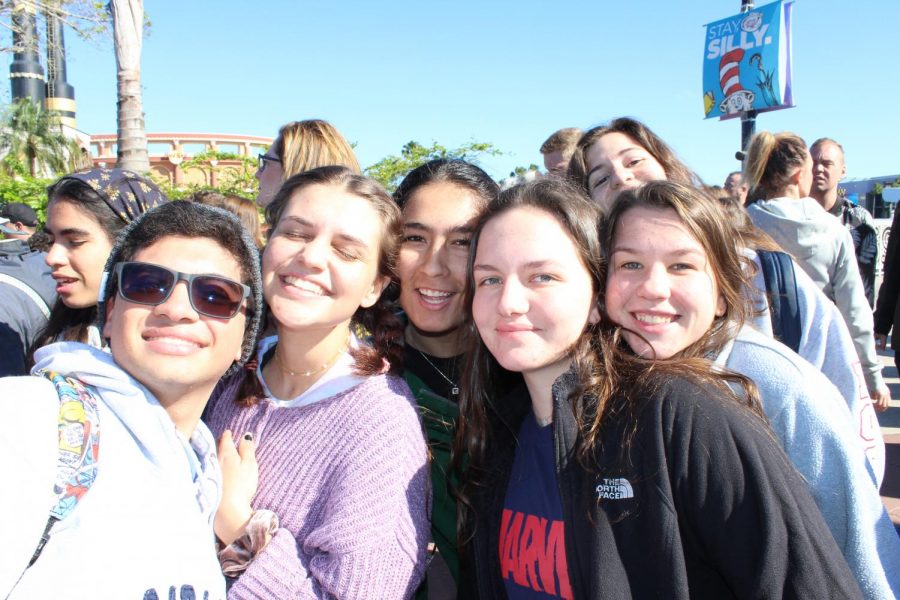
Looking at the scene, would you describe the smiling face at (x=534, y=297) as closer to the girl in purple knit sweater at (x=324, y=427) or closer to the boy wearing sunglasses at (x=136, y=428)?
the girl in purple knit sweater at (x=324, y=427)

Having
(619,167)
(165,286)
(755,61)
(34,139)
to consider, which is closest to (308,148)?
(619,167)

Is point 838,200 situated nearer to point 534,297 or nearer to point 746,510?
point 534,297

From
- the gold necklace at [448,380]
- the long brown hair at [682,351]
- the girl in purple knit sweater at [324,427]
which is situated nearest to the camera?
the long brown hair at [682,351]

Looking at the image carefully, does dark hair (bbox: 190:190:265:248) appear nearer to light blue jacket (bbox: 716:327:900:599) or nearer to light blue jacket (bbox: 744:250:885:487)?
light blue jacket (bbox: 744:250:885:487)

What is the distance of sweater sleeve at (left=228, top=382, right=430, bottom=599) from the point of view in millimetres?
1658

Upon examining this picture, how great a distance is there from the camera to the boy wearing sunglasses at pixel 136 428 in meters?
1.21

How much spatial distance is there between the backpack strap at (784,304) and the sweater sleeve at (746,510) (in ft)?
3.01

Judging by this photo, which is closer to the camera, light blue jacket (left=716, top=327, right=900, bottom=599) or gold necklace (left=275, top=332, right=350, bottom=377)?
light blue jacket (left=716, top=327, right=900, bottom=599)

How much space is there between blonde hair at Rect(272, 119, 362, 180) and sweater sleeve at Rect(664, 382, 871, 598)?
2.82 m

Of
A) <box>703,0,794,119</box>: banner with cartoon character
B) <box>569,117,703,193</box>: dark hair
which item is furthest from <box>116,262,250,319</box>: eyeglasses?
<box>703,0,794,119</box>: banner with cartoon character

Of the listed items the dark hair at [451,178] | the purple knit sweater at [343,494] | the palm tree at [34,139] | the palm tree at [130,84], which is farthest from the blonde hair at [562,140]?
the palm tree at [34,139]

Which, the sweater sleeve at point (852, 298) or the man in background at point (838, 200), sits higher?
the man in background at point (838, 200)

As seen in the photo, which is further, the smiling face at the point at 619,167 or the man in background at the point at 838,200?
the man in background at the point at 838,200

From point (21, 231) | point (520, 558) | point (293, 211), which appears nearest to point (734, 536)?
point (520, 558)
